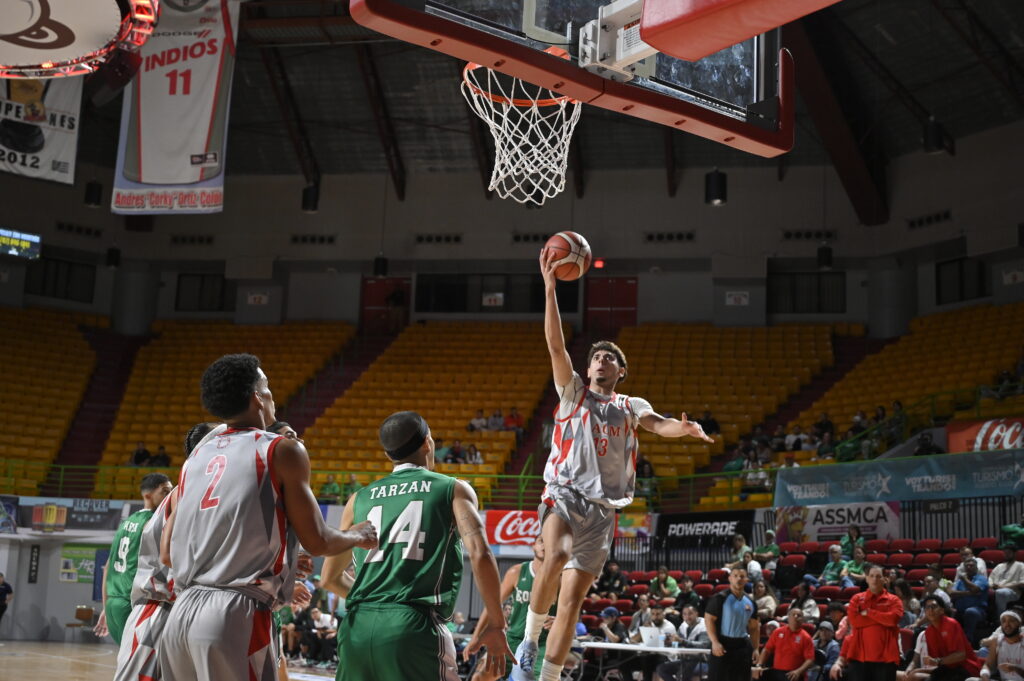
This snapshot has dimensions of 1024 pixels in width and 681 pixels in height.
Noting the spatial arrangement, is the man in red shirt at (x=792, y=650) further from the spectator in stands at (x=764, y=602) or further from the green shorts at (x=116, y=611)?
the green shorts at (x=116, y=611)

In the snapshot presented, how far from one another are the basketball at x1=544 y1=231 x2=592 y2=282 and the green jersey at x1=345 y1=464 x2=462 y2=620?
2.09 m

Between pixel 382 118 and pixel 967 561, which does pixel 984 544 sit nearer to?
pixel 967 561

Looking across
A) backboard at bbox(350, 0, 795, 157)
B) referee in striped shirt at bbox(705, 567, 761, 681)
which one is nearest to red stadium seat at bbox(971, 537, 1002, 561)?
referee in striped shirt at bbox(705, 567, 761, 681)

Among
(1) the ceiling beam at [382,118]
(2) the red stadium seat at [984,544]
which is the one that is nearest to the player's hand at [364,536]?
(2) the red stadium seat at [984,544]

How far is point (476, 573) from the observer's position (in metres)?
4.61

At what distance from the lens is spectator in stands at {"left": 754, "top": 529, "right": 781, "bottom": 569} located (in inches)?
656

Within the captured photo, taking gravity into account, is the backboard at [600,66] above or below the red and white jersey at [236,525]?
above

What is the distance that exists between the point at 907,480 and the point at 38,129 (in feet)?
47.8

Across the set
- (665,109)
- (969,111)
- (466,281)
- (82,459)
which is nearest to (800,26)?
(969,111)

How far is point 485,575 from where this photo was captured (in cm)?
467

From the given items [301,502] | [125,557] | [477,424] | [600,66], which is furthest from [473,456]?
[301,502]

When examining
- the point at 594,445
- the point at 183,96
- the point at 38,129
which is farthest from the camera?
the point at 38,129

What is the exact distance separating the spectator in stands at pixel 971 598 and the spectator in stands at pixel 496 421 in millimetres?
12678

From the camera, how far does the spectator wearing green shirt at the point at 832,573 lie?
1527cm
